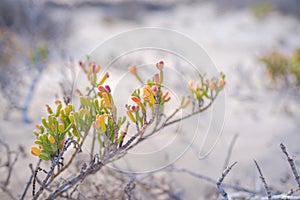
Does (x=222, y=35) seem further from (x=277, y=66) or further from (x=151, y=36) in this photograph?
(x=277, y=66)

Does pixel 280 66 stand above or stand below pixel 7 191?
above

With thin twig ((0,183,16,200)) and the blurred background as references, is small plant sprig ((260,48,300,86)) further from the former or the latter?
thin twig ((0,183,16,200))

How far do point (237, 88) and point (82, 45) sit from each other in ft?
15.3

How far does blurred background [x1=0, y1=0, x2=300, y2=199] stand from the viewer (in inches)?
94.2

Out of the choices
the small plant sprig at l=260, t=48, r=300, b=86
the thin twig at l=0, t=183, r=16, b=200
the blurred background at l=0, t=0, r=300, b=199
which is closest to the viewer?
the thin twig at l=0, t=183, r=16, b=200

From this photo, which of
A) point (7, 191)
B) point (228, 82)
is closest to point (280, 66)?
point (228, 82)

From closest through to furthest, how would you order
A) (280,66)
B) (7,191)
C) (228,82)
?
(7,191), (280,66), (228,82)

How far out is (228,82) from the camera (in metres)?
4.76

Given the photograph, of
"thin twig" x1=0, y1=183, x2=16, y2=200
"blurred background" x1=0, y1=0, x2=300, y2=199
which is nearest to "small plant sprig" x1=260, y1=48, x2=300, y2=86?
"blurred background" x1=0, y1=0, x2=300, y2=199

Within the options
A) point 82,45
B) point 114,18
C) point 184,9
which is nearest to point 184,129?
point 82,45

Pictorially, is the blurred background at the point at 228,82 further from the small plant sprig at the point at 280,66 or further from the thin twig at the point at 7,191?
the thin twig at the point at 7,191

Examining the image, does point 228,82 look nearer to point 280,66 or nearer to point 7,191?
point 280,66

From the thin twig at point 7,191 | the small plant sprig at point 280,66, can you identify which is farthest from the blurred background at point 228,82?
the thin twig at point 7,191

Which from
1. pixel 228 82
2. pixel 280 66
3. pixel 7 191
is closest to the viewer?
pixel 7 191
